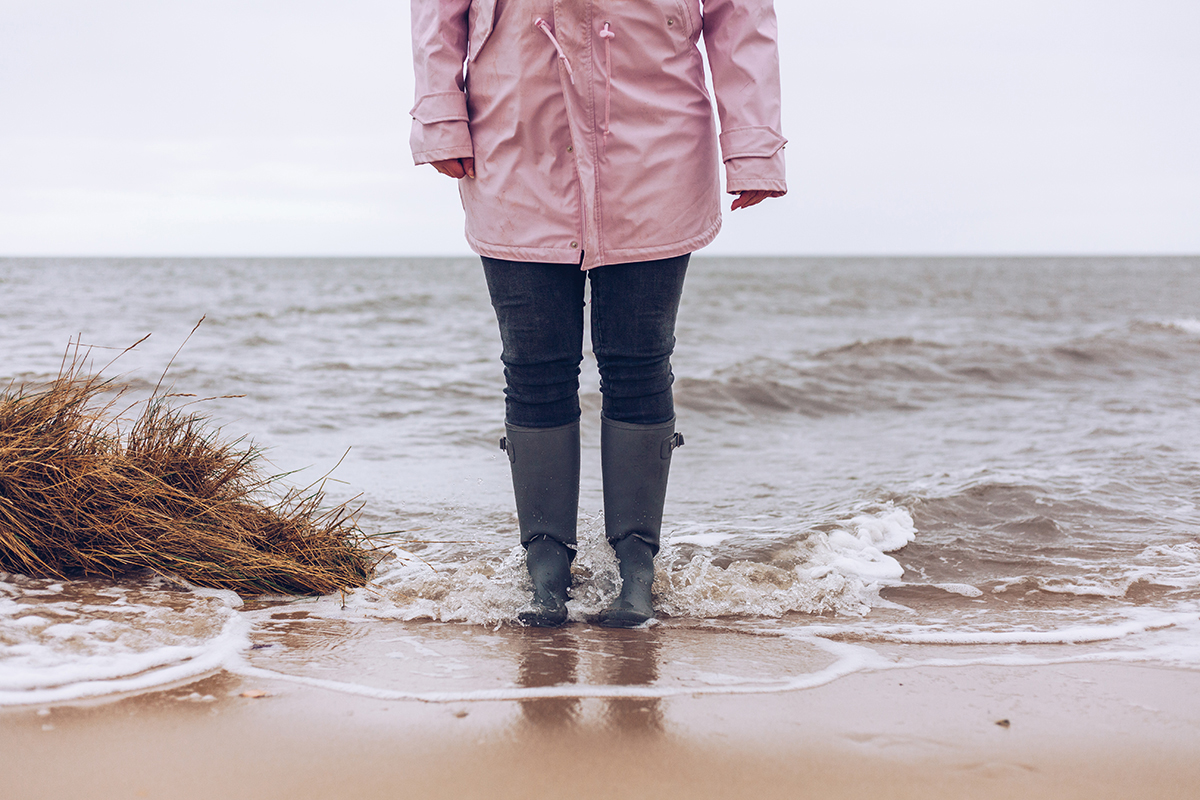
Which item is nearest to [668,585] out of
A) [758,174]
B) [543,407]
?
[543,407]

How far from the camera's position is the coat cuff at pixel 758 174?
186cm

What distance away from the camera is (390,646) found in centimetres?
179

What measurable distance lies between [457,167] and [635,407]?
2.14 ft

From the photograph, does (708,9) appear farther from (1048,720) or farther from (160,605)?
(160,605)

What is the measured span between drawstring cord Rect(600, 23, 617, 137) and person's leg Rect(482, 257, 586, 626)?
310mm

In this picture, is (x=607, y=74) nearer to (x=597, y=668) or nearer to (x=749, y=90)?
(x=749, y=90)

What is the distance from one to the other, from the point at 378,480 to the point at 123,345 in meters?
5.98

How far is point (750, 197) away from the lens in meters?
1.89

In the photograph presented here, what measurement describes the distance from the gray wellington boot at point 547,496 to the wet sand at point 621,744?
1.46 feet

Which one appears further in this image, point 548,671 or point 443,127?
point 443,127

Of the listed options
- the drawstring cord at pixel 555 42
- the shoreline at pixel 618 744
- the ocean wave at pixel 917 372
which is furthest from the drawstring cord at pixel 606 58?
the ocean wave at pixel 917 372

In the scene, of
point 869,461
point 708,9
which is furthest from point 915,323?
point 708,9

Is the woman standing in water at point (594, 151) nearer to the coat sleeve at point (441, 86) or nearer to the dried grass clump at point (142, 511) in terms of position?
the coat sleeve at point (441, 86)

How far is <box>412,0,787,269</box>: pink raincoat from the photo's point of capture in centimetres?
178
